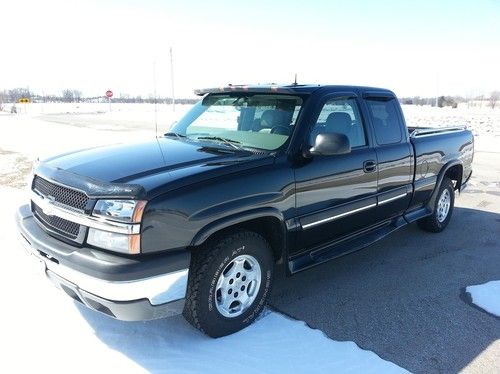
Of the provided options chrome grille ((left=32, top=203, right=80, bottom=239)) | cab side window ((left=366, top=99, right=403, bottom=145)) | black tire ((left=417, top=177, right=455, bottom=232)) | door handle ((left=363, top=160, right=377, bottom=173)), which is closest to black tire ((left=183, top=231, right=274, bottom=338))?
chrome grille ((left=32, top=203, right=80, bottom=239))

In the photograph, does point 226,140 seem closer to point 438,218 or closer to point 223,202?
point 223,202

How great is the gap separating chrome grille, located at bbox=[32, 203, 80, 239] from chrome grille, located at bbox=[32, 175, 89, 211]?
0.43 ft

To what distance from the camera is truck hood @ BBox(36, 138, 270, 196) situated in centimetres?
292

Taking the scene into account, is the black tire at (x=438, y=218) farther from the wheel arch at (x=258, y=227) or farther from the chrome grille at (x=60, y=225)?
the chrome grille at (x=60, y=225)

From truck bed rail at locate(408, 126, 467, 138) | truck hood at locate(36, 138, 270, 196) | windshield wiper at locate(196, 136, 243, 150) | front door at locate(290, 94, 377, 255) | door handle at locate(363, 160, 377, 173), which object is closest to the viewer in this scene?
truck hood at locate(36, 138, 270, 196)

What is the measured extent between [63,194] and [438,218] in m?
4.91

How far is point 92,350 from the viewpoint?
123 inches

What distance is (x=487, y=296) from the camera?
4203 mm

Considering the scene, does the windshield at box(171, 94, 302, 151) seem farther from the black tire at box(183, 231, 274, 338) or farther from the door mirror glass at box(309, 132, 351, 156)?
the black tire at box(183, 231, 274, 338)

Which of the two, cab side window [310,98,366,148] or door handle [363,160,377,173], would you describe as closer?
cab side window [310,98,366,148]

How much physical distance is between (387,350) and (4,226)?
4711 millimetres

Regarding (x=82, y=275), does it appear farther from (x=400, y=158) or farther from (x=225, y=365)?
(x=400, y=158)

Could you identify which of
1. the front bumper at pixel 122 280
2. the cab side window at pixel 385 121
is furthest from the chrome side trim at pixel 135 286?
the cab side window at pixel 385 121

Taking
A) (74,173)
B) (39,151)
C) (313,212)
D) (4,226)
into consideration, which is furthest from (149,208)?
(39,151)
